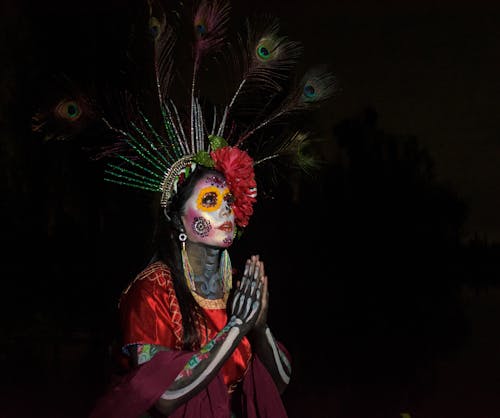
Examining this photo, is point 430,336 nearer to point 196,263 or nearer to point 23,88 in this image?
point 23,88

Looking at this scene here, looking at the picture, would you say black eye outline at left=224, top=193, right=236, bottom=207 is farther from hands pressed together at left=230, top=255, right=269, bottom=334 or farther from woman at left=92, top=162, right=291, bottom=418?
hands pressed together at left=230, top=255, right=269, bottom=334

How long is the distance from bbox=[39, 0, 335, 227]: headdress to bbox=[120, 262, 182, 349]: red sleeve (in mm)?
310

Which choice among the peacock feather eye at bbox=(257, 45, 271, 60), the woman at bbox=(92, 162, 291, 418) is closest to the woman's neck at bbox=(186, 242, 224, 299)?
the woman at bbox=(92, 162, 291, 418)

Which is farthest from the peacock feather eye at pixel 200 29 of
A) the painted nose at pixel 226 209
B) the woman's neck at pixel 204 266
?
the woman's neck at pixel 204 266

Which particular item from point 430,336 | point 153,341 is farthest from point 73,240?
point 153,341

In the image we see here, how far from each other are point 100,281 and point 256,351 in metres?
4.90

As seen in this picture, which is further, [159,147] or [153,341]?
[159,147]

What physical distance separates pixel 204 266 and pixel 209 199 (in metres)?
0.25

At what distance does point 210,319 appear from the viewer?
2.18 m

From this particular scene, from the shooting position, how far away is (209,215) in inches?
84.7

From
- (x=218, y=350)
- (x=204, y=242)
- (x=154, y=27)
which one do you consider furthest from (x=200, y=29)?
(x=218, y=350)

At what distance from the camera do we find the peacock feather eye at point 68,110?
2.33 meters

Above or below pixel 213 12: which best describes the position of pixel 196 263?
below

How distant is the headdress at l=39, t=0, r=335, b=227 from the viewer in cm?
228
